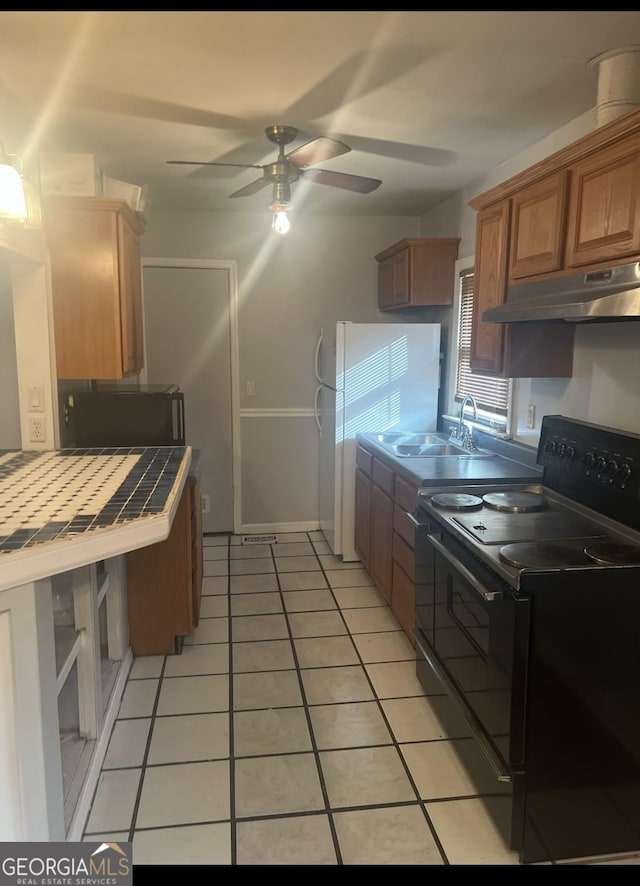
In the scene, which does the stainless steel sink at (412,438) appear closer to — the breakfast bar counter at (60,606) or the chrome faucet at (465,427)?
the chrome faucet at (465,427)

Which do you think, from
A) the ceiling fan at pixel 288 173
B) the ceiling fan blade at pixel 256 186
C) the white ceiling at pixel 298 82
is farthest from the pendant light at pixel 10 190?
the ceiling fan blade at pixel 256 186

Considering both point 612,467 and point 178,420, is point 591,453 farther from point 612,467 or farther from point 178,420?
point 178,420

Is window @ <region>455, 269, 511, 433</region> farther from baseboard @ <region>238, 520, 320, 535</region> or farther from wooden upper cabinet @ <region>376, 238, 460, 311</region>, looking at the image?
baseboard @ <region>238, 520, 320, 535</region>

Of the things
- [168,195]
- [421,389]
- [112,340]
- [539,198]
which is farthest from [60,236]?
[421,389]

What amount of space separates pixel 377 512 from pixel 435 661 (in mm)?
1253

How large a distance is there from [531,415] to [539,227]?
0.98 metres

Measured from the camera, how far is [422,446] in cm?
371

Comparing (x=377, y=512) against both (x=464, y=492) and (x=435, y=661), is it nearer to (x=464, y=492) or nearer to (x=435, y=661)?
(x=464, y=492)

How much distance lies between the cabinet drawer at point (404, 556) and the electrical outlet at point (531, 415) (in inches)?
33.0

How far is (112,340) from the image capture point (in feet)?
9.36

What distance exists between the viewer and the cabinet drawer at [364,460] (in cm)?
370

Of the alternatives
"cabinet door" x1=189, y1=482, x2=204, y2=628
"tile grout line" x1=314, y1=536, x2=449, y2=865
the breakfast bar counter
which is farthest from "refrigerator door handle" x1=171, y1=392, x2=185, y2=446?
"tile grout line" x1=314, y1=536, x2=449, y2=865

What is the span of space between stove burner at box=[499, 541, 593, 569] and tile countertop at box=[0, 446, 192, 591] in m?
0.99

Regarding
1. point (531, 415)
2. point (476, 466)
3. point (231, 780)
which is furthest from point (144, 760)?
point (531, 415)
